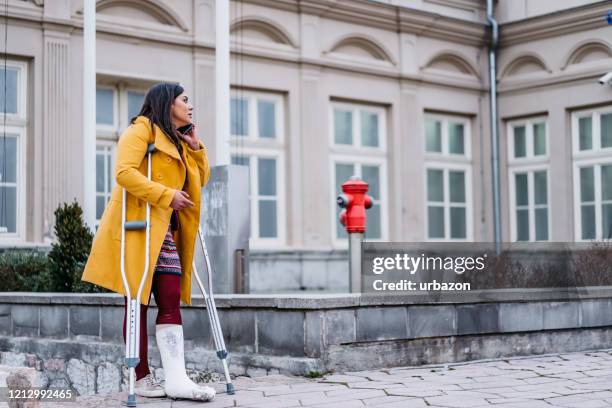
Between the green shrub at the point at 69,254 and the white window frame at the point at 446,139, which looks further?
the white window frame at the point at 446,139

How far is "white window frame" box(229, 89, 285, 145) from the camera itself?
46.3 ft

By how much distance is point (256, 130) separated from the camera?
14.3 m

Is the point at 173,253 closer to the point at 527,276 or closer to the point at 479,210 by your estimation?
the point at 527,276

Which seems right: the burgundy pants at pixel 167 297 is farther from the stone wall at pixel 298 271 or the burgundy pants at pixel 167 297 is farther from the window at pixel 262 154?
the window at pixel 262 154

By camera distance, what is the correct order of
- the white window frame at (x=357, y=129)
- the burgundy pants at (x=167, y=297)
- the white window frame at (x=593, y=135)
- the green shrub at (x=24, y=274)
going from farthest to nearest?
the white window frame at (x=593, y=135) < the white window frame at (x=357, y=129) < the green shrub at (x=24, y=274) < the burgundy pants at (x=167, y=297)

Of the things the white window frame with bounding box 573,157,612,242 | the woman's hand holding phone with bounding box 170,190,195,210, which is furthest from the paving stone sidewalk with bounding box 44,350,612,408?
the white window frame with bounding box 573,157,612,242

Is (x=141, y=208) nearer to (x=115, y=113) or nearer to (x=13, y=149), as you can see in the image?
(x=13, y=149)

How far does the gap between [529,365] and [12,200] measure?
7.61 meters

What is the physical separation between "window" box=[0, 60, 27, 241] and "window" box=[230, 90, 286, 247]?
3.13 m

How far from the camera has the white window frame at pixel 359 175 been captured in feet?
49.2

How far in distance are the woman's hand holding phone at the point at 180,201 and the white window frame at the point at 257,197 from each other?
896cm

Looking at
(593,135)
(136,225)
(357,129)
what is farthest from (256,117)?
(136,225)

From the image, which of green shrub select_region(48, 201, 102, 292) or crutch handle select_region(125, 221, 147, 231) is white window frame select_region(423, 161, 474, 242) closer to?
green shrub select_region(48, 201, 102, 292)
